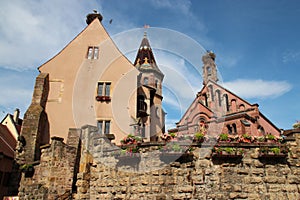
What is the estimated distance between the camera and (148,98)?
2219 centimetres

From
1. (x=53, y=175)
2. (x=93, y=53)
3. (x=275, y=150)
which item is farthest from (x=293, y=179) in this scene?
(x=93, y=53)

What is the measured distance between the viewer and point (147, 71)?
33062mm

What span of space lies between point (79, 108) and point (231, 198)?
41.6ft

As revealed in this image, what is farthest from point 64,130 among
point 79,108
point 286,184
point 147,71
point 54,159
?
point 147,71

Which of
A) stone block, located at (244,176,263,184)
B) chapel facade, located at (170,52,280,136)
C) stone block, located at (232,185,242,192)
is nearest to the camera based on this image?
stone block, located at (232,185,242,192)

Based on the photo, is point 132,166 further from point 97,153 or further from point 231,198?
point 231,198

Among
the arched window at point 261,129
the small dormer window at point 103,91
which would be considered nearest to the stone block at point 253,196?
the small dormer window at point 103,91

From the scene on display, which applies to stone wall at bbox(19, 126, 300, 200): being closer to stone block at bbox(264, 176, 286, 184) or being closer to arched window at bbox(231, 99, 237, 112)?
stone block at bbox(264, 176, 286, 184)

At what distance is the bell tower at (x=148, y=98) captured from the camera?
2105cm

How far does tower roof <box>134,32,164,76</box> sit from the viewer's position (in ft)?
109

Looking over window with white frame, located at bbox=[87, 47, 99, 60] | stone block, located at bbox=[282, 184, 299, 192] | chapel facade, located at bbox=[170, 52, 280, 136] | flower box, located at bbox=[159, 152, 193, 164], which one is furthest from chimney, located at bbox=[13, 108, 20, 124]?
stone block, located at bbox=[282, 184, 299, 192]

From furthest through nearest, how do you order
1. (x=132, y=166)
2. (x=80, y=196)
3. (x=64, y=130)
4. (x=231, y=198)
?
(x=64, y=130)
(x=80, y=196)
(x=132, y=166)
(x=231, y=198)

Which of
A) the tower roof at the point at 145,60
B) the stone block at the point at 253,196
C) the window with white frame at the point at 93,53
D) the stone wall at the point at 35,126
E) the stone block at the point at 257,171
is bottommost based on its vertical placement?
the stone block at the point at 253,196

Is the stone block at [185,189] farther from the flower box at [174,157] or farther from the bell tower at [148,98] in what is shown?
the bell tower at [148,98]
